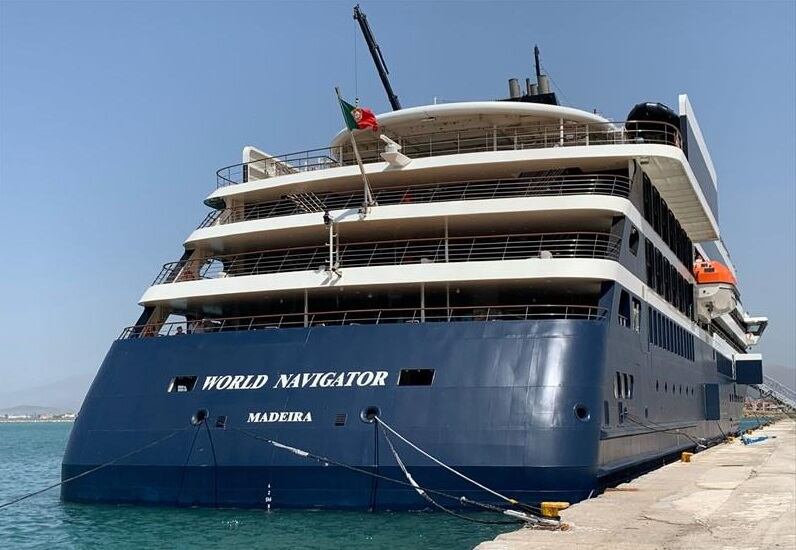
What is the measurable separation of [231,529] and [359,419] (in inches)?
108

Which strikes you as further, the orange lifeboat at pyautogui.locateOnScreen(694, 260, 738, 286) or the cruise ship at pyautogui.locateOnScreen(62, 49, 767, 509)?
the orange lifeboat at pyautogui.locateOnScreen(694, 260, 738, 286)

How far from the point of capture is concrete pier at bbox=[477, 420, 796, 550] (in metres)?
10.8

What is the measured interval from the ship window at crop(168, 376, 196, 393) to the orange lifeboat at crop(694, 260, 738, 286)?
22.6m

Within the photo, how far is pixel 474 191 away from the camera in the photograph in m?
19.7

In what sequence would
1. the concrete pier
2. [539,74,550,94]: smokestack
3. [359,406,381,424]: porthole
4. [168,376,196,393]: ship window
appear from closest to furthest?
the concrete pier < [359,406,381,424]: porthole < [168,376,196,393]: ship window < [539,74,550,94]: smokestack

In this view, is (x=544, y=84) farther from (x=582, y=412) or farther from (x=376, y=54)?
(x=582, y=412)

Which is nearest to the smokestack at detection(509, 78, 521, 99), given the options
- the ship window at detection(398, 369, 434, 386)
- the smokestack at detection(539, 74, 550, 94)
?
the smokestack at detection(539, 74, 550, 94)

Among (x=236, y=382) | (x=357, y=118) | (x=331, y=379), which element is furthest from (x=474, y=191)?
(x=236, y=382)

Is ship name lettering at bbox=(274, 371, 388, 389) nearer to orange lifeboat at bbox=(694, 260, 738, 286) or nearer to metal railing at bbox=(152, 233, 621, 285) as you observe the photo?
metal railing at bbox=(152, 233, 621, 285)

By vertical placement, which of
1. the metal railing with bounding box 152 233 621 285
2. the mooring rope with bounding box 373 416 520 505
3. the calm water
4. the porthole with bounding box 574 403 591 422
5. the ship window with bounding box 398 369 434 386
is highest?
the metal railing with bounding box 152 233 621 285

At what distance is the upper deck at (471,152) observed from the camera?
760 inches

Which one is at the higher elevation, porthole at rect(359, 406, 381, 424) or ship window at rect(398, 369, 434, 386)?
ship window at rect(398, 369, 434, 386)

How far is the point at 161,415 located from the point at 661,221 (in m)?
14.6

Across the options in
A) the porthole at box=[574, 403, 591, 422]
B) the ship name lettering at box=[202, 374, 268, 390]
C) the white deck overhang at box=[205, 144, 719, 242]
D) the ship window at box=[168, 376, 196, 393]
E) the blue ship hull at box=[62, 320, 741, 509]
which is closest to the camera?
the blue ship hull at box=[62, 320, 741, 509]
